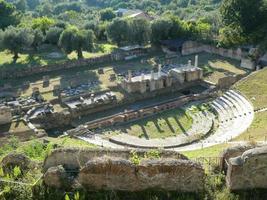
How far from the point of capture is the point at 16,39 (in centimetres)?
5469

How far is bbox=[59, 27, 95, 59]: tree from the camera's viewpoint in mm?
54625

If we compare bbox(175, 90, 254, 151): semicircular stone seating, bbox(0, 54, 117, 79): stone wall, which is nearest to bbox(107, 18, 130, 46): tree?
bbox(0, 54, 117, 79): stone wall

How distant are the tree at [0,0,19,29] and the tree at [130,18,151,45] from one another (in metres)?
23.1

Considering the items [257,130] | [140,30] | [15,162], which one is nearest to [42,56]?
[140,30]

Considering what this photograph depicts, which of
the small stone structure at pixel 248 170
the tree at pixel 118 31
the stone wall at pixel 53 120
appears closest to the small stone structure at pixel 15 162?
the small stone structure at pixel 248 170

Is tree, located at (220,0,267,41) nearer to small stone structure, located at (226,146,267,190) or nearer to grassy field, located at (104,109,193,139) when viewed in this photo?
grassy field, located at (104,109,193,139)

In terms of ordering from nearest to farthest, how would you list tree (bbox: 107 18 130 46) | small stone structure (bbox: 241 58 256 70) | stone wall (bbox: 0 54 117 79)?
1. small stone structure (bbox: 241 58 256 70)
2. stone wall (bbox: 0 54 117 79)
3. tree (bbox: 107 18 130 46)

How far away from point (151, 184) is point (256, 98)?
2451 centimetres

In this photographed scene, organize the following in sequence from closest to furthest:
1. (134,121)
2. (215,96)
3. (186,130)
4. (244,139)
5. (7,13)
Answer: (244,139) → (186,130) → (134,121) → (215,96) → (7,13)

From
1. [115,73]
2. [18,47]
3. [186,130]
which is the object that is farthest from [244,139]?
[18,47]

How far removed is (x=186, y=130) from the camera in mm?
35281

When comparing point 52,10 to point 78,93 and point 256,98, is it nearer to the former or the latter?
point 78,93

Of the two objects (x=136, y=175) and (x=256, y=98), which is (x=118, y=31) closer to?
(x=256, y=98)

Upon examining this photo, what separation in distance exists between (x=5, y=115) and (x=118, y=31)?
29.2 metres
